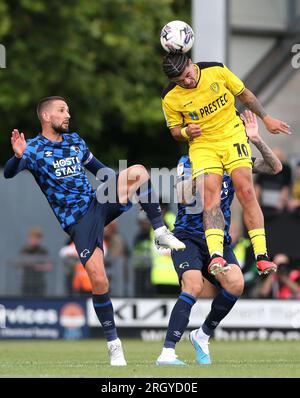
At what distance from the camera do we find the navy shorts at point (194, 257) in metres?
11.2

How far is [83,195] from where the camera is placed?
11.2 meters

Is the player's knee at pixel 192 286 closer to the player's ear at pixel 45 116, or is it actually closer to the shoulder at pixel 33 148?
the shoulder at pixel 33 148

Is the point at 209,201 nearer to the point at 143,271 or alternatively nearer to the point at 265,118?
the point at 265,118

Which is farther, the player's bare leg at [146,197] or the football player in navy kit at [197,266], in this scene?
the football player in navy kit at [197,266]

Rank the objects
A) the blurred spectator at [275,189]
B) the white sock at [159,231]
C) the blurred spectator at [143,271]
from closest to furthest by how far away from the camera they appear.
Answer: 1. the white sock at [159,231]
2. the blurred spectator at [143,271]
3. the blurred spectator at [275,189]

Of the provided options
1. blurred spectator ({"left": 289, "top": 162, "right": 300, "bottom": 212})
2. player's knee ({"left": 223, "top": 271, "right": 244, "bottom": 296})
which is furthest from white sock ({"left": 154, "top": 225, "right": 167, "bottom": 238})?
blurred spectator ({"left": 289, "top": 162, "right": 300, "bottom": 212})

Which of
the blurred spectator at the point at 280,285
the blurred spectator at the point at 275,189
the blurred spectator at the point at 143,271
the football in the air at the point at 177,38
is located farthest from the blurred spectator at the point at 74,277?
the football in the air at the point at 177,38

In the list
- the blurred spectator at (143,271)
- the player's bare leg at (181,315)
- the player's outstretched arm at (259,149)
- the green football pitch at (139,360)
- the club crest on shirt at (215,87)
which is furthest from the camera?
the blurred spectator at (143,271)

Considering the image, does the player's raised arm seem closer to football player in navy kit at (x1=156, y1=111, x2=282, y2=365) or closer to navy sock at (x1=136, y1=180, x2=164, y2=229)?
navy sock at (x1=136, y1=180, x2=164, y2=229)

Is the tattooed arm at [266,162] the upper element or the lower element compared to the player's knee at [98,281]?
upper

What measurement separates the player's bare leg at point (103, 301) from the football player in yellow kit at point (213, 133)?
1.07m

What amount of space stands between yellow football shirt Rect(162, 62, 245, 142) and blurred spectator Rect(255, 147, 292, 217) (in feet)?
27.6

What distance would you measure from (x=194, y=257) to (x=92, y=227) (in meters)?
1.06

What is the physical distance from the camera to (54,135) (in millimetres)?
11406
